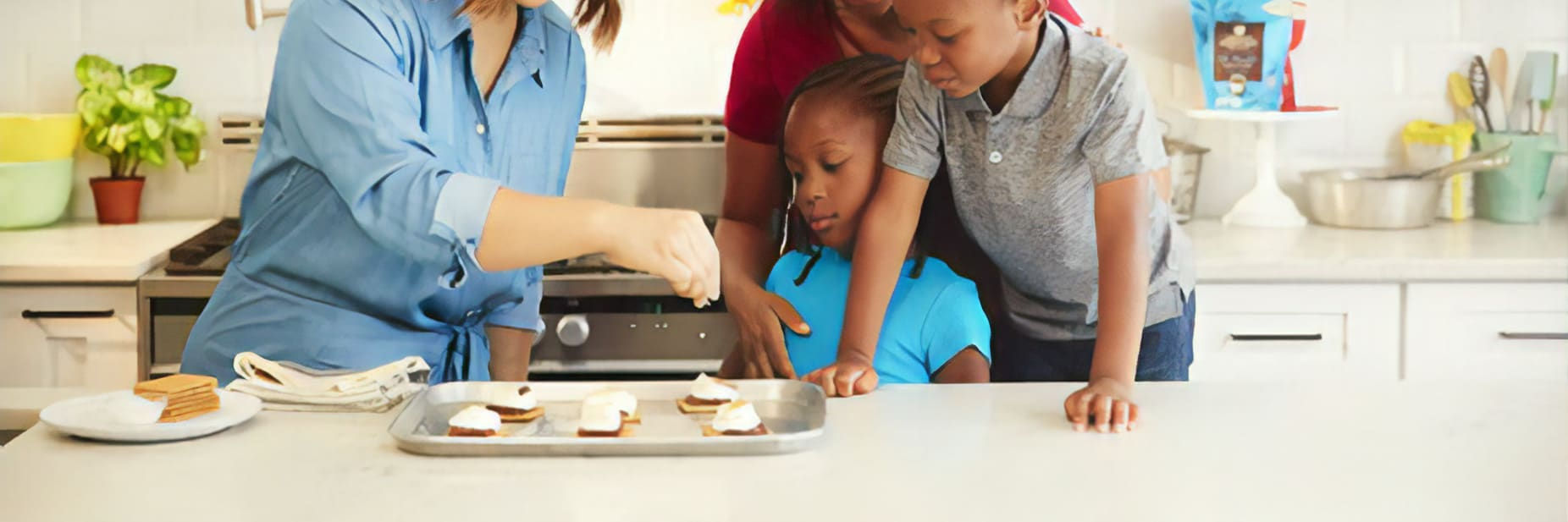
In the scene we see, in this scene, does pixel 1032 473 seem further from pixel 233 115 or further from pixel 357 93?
pixel 233 115

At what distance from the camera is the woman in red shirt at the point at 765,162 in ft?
6.33

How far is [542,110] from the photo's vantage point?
1966mm

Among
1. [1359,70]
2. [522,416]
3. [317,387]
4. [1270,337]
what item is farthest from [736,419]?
[1359,70]

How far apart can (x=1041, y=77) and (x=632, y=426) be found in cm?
67

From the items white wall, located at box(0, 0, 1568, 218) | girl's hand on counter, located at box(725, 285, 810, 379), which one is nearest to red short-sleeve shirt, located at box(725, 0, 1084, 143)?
girl's hand on counter, located at box(725, 285, 810, 379)

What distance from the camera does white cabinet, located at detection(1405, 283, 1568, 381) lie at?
238cm

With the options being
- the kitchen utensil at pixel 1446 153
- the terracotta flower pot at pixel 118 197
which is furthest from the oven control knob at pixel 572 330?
the kitchen utensil at pixel 1446 153

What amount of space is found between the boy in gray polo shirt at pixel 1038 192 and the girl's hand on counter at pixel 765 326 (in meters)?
0.09

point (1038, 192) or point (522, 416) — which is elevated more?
point (1038, 192)

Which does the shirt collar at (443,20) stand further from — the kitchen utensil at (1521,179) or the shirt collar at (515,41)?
the kitchen utensil at (1521,179)

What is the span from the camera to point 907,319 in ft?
6.48

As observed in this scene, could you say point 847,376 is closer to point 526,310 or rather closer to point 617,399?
point 617,399

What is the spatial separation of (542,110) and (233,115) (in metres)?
0.86

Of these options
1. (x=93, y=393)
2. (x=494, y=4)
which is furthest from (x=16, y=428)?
(x=494, y=4)
